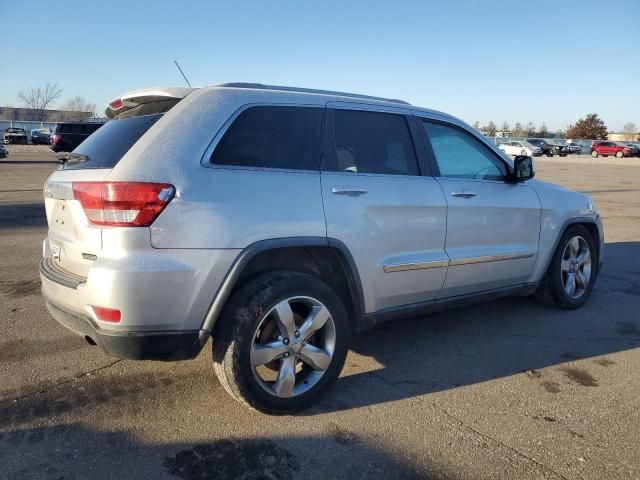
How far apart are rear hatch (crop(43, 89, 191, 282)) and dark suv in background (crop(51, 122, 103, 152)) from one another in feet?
86.0

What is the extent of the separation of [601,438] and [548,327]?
180 centimetres

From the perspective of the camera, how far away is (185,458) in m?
2.60

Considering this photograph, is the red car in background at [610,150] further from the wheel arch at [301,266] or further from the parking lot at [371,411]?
the wheel arch at [301,266]

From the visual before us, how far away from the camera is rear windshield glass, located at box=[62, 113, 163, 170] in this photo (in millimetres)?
2881

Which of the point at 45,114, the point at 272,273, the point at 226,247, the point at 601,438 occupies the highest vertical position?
the point at 45,114

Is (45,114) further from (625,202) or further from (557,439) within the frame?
(557,439)

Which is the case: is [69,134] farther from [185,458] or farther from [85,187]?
[185,458]

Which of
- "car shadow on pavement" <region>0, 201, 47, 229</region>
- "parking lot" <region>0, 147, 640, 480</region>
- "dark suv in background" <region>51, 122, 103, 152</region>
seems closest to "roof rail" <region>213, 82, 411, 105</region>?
"parking lot" <region>0, 147, 640, 480</region>

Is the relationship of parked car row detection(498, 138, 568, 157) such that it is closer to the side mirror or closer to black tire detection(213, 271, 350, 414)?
the side mirror

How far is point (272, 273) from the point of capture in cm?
299

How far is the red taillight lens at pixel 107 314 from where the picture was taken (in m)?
2.59

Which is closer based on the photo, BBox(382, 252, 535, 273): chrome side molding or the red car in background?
BBox(382, 252, 535, 273): chrome side molding

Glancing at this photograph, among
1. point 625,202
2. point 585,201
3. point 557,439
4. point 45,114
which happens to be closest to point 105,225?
point 557,439

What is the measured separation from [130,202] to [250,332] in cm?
91
